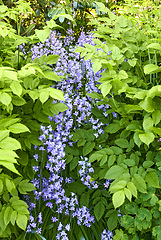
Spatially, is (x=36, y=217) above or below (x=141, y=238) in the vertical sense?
above

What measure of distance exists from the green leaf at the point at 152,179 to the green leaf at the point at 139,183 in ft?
0.22

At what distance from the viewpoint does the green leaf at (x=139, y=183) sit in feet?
5.15

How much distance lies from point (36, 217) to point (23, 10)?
161 centimetres

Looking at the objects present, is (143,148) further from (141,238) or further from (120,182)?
(141,238)

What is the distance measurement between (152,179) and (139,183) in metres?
0.11

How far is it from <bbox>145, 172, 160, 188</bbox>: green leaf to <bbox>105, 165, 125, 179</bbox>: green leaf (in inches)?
6.4

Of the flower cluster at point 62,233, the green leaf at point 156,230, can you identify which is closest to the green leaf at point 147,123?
the green leaf at point 156,230

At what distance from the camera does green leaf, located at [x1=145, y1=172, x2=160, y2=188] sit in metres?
1.61

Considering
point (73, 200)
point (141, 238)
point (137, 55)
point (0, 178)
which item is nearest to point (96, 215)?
point (73, 200)

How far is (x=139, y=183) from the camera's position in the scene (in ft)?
5.20

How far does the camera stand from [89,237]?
1954mm

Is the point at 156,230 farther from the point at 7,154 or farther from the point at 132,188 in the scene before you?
the point at 7,154

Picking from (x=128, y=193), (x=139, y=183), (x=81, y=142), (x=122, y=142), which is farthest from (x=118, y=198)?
(x=81, y=142)

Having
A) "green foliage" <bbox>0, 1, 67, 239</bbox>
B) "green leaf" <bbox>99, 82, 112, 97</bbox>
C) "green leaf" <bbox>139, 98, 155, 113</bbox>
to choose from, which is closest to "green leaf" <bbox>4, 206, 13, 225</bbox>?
"green foliage" <bbox>0, 1, 67, 239</bbox>
